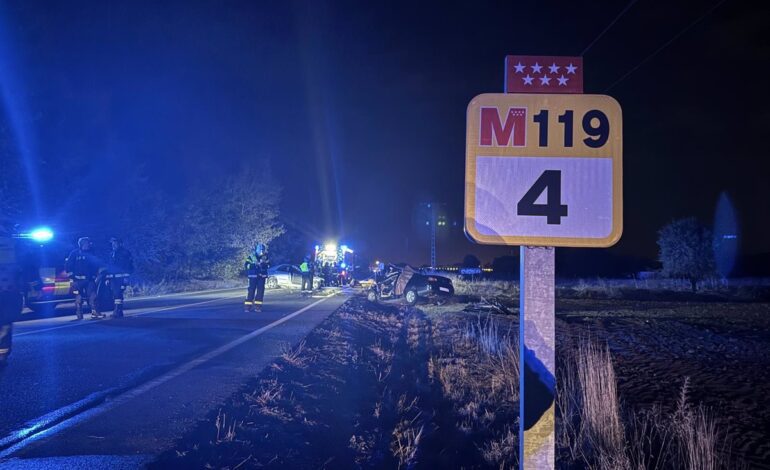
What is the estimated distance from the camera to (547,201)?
2.53 m

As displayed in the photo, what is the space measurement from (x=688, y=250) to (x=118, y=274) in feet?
146

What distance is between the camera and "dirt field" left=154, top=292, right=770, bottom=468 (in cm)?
474

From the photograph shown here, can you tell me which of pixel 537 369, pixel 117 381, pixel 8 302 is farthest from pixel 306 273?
pixel 537 369

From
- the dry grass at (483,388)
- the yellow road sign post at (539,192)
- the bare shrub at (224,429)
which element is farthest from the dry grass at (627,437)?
the bare shrub at (224,429)

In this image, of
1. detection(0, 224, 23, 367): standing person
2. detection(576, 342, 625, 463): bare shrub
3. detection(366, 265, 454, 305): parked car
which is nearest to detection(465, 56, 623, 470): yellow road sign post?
detection(576, 342, 625, 463): bare shrub

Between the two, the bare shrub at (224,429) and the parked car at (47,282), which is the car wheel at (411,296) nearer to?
the parked car at (47,282)

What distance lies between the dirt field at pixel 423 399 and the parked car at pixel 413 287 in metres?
8.80

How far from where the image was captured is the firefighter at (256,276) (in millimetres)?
15805

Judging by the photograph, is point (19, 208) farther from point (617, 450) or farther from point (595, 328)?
point (617, 450)

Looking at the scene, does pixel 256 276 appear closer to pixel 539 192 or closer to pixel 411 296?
pixel 411 296

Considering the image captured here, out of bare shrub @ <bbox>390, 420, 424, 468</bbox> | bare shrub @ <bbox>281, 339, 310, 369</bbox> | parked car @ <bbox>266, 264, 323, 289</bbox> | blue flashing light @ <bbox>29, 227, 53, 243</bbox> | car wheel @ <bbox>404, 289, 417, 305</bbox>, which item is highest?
blue flashing light @ <bbox>29, 227, 53, 243</bbox>

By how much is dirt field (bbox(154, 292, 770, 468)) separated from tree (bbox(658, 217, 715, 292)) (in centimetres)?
3521

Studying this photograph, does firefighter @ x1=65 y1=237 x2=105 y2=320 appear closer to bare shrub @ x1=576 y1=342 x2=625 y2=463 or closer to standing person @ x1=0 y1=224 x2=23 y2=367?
standing person @ x1=0 y1=224 x2=23 y2=367

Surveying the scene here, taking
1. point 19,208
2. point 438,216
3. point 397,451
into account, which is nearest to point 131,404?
point 397,451
